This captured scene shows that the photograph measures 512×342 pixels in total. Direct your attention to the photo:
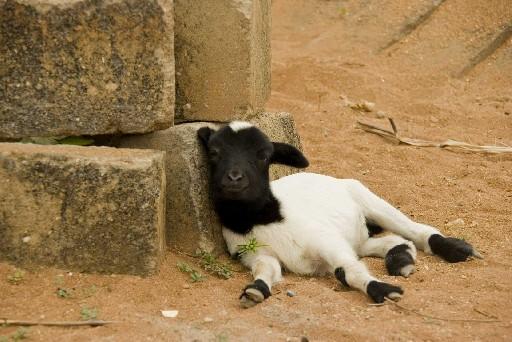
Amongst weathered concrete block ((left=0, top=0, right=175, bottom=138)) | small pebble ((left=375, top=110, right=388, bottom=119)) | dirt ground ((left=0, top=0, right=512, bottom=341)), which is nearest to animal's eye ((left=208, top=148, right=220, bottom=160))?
weathered concrete block ((left=0, top=0, right=175, bottom=138))

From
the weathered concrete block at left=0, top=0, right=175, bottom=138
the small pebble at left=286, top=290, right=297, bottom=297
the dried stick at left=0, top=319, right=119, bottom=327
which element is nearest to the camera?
the dried stick at left=0, top=319, right=119, bottom=327

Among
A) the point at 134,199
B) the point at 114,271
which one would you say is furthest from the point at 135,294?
the point at 134,199

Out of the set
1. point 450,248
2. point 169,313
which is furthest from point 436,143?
point 169,313

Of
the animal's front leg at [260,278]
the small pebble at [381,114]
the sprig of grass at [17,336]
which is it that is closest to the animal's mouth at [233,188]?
the animal's front leg at [260,278]

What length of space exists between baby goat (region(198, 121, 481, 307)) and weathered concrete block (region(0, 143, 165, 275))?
0.80 meters

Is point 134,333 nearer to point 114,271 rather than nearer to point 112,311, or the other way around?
point 112,311

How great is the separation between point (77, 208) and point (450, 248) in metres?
2.91

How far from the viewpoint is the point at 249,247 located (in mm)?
5621

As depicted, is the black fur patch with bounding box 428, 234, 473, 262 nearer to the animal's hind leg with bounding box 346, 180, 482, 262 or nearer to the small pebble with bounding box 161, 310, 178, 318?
the animal's hind leg with bounding box 346, 180, 482, 262

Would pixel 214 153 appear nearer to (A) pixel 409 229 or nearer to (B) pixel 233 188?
(B) pixel 233 188

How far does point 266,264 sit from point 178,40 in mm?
1889

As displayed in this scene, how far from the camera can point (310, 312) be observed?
4.61 metres

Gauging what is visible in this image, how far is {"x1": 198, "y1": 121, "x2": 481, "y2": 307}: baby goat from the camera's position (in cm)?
550

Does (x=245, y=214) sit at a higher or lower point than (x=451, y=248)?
higher
